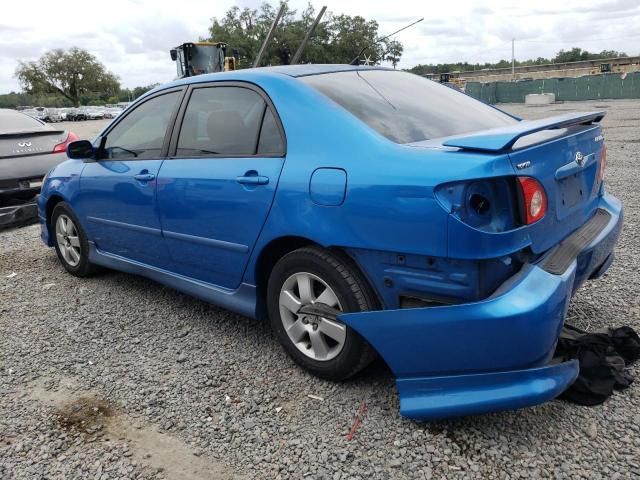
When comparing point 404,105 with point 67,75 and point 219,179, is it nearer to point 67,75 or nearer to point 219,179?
point 219,179

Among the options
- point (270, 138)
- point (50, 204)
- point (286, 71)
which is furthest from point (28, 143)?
point (270, 138)

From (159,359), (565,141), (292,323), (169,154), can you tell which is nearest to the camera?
(565,141)

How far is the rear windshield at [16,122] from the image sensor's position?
6.92 m

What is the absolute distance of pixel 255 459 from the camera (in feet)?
7.42

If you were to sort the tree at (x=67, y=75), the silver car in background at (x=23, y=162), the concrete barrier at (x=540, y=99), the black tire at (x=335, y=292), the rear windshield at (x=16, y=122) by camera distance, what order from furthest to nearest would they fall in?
the tree at (x=67, y=75) < the concrete barrier at (x=540, y=99) < the rear windshield at (x=16, y=122) < the silver car in background at (x=23, y=162) < the black tire at (x=335, y=292)

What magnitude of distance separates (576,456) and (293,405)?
1.23m

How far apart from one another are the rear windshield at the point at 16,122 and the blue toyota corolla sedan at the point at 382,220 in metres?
4.08

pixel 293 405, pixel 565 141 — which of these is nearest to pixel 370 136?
pixel 565 141

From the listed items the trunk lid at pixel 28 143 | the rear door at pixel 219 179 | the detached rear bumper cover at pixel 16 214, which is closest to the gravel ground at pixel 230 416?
the rear door at pixel 219 179

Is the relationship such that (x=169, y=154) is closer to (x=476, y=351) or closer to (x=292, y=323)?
(x=292, y=323)

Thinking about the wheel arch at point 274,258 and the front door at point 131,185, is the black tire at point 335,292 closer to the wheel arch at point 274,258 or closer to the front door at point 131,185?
the wheel arch at point 274,258

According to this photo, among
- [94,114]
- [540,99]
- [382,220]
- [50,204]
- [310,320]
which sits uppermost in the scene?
[94,114]

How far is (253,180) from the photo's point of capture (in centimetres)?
281

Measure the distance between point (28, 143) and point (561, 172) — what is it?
6469mm
